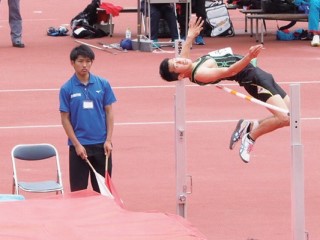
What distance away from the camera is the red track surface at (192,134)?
11.5 metres

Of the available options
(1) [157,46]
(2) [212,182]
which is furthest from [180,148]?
(1) [157,46]

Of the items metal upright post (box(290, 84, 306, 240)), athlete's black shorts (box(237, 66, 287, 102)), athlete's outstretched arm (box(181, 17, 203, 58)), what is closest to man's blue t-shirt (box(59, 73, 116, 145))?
athlete's outstretched arm (box(181, 17, 203, 58))

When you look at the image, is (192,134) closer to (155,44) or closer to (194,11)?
(155,44)

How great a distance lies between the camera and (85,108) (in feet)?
33.9

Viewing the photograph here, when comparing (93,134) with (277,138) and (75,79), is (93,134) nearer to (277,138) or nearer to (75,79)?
(75,79)

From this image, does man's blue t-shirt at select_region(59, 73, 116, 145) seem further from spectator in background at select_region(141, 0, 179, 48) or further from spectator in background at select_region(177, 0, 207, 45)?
spectator in background at select_region(177, 0, 207, 45)

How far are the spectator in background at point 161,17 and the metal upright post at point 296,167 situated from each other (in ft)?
46.5

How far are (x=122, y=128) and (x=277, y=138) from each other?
2.21 metres

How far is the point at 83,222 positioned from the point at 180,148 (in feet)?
7.73

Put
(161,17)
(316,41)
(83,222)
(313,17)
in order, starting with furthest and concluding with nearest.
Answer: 1. (316,41)
2. (313,17)
3. (161,17)
4. (83,222)

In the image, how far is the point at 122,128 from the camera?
51.0ft

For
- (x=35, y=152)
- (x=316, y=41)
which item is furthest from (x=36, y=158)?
(x=316, y=41)

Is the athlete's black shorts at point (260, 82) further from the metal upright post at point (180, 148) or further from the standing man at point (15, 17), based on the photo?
the standing man at point (15, 17)

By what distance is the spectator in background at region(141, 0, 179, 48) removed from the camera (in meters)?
22.2
